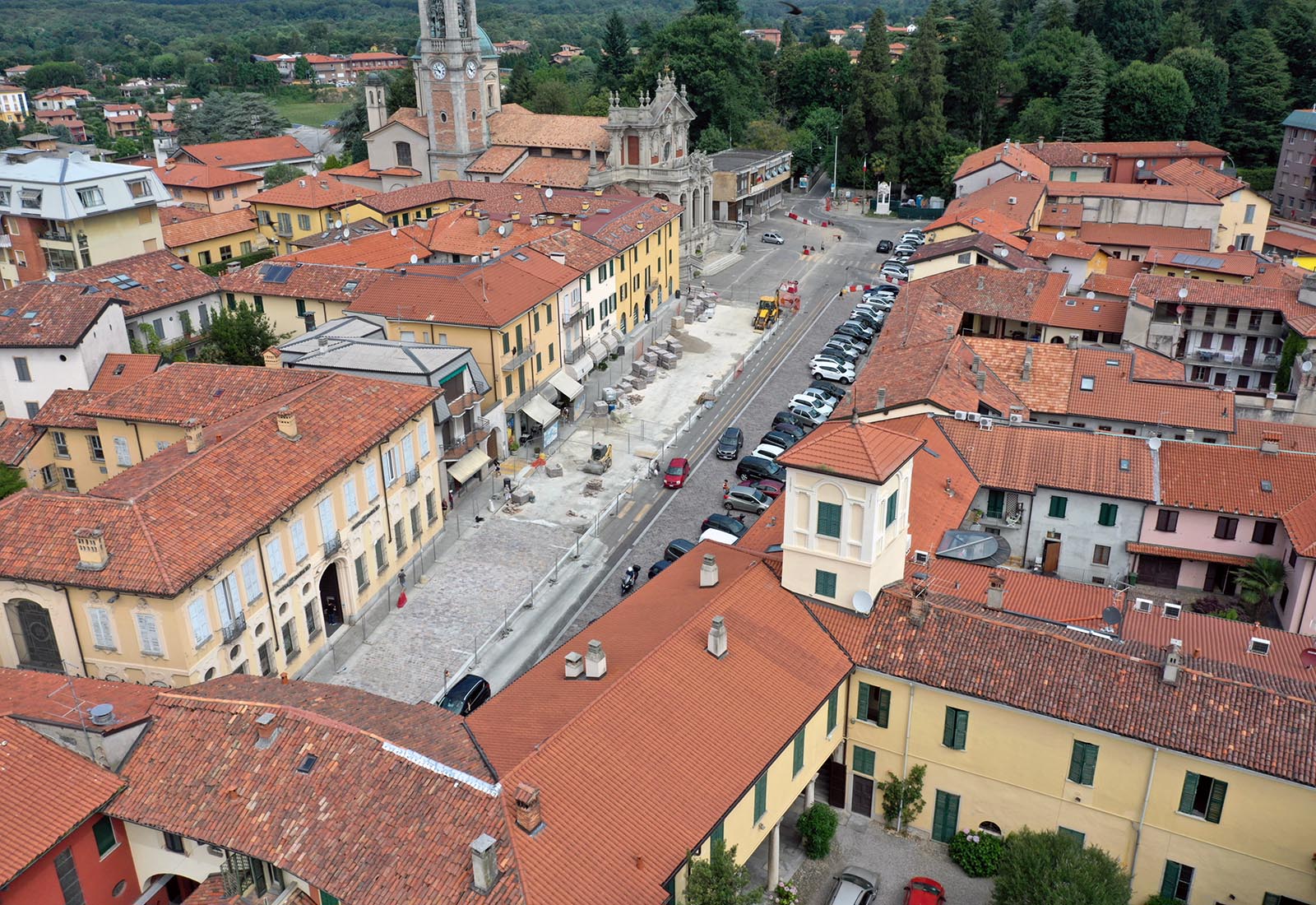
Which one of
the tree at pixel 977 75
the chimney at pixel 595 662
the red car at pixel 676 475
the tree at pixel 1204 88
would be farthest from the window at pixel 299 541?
the tree at pixel 1204 88

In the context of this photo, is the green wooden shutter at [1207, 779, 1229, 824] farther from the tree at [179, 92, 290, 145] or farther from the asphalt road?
the tree at [179, 92, 290, 145]

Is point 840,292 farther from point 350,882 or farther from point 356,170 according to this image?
point 350,882

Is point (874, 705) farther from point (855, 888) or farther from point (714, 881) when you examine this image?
point (714, 881)

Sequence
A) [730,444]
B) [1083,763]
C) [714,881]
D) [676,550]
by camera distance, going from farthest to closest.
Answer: [730,444] → [676,550] → [1083,763] → [714,881]

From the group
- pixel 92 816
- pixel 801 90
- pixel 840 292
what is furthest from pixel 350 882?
pixel 801 90

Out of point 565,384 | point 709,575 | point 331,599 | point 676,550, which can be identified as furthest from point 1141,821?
point 565,384

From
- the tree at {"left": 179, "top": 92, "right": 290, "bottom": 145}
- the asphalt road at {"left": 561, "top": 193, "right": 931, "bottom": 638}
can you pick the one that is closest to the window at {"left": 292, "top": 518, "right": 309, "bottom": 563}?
the asphalt road at {"left": 561, "top": 193, "right": 931, "bottom": 638}

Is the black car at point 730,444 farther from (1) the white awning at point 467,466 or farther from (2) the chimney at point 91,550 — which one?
(2) the chimney at point 91,550
